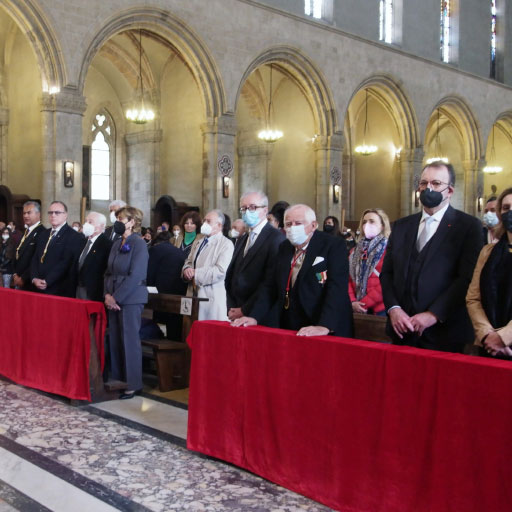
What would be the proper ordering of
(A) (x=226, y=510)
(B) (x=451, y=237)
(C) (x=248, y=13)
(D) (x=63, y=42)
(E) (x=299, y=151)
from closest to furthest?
(A) (x=226, y=510) < (B) (x=451, y=237) < (D) (x=63, y=42) < (C) (x=248, y=13) < (E) (x=299, y=151)

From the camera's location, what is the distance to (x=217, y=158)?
16.7 m

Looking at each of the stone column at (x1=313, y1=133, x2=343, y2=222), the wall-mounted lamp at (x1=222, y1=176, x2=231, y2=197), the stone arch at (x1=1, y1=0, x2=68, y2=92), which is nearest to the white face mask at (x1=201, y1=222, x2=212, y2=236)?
the stone arch at (x1=1, y1=0, x2=68, y2=92)

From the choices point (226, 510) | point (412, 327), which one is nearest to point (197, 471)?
point (226, 510)

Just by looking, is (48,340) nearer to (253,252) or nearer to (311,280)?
A: (253,252)

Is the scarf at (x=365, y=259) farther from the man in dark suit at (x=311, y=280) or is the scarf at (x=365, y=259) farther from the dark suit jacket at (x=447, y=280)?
the dark suit jacket at (x=447, y=280)

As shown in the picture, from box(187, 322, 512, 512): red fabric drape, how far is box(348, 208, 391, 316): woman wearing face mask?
1.56m

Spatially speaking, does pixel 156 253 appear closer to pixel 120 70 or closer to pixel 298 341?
pixel 298 341

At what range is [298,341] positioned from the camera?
3514 millimetres

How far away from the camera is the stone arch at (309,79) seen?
683 inches

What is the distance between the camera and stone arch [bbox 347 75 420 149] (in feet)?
67.7

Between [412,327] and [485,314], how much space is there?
415 millimetres

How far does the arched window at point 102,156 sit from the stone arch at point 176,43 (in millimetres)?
6109

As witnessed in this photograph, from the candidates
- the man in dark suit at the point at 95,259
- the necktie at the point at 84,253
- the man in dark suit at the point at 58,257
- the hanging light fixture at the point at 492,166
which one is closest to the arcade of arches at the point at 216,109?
the hanging light fixture at the point at 492,166

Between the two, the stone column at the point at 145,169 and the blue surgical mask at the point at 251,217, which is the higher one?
the stone column at the point at 145,169
